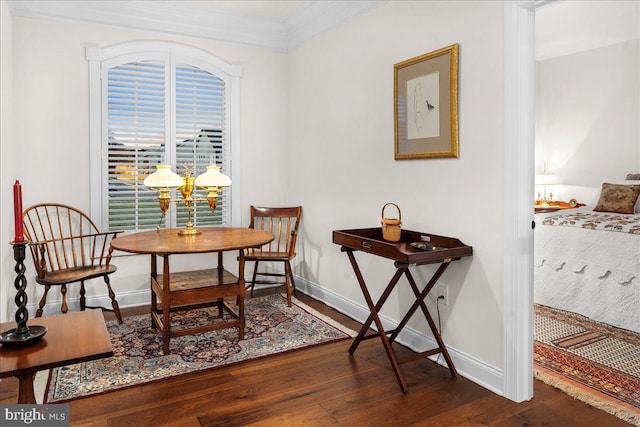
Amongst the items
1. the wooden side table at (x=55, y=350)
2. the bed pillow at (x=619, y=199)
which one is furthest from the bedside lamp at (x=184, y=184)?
the bed pillow at (x=619, y=199)

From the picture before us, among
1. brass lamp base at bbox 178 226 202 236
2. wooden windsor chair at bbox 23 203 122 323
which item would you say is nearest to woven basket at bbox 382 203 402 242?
brass lamp base at bbox 178 226 202 236

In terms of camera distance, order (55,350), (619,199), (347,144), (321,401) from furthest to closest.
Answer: (619,199), (347,144), (321,401), (55,350)

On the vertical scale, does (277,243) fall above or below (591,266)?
above

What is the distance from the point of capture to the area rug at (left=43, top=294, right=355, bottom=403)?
260 cm

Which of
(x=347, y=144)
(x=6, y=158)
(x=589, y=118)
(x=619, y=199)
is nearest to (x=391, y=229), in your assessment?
(x=347, y=144)

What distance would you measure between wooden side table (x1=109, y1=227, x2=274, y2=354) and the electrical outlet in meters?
1.22

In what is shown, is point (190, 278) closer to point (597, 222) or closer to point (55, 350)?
point (55, 350)

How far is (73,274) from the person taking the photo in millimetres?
3395

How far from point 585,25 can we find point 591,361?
411 centimetres

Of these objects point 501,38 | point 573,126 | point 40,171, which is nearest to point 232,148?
point 40,171

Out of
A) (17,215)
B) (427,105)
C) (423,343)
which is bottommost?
(423,343)

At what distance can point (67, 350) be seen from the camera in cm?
113

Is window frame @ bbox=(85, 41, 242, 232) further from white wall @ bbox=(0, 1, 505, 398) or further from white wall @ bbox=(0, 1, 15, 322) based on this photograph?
white wall @ bbox=(0, 1, 15, 322)

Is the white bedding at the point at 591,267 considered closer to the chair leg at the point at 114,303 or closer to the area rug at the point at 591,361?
the area rug at the point at 591,361
